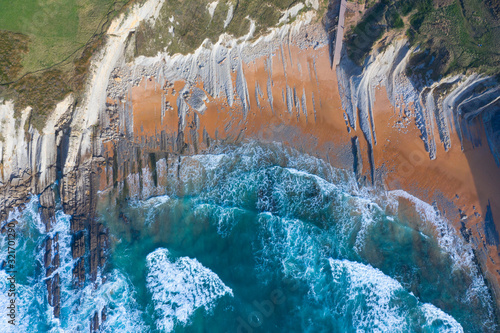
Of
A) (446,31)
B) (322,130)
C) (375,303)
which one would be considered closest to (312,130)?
(322,130)

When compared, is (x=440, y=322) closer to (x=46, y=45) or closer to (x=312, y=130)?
(x=312, y=130)

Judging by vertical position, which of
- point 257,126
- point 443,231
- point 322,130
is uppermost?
point 257,126

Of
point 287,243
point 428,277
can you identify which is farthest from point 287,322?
point 428,277

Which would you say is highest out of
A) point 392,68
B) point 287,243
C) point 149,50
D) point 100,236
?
point 149,50

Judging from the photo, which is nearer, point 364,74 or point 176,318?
point 176,318

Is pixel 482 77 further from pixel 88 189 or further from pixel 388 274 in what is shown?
pixel 88 189

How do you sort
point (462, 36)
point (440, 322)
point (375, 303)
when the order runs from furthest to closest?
point (462, 36), point (375, 303), point (440, 322)

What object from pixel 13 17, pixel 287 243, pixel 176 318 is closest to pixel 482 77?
pixel 287 243

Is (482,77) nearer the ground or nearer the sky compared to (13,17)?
nearer the ground
